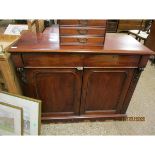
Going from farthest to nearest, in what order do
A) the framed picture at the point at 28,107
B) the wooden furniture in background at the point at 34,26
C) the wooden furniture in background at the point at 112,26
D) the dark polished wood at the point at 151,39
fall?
the wooden furniture in background at the point at 112,26 → the dark polished wood at the point at 151,39 → the wooden furniture in background at the point at 34,26 → the framed picture at the point at 28,107

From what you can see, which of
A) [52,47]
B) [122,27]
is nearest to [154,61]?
[122,27]

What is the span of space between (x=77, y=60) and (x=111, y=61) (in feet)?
0.85

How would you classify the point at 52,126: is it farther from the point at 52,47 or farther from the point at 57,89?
the point at 52,47

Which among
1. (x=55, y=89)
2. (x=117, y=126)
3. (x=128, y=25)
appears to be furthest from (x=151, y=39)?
(x=55, y=89)

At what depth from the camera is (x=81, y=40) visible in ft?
3.73

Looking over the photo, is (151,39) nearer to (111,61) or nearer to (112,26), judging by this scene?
(112,26)

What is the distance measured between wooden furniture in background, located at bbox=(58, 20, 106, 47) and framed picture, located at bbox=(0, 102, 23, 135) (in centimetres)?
64

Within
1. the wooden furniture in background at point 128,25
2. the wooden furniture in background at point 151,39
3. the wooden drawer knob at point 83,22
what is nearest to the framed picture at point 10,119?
the wooden drawer knob at point 83,22

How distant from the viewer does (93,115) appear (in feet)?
5.04

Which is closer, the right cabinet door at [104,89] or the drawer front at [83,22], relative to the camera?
the drawer front at [83,22]

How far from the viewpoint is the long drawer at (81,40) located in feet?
3.68

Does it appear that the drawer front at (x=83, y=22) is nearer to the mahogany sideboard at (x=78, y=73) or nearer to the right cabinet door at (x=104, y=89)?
the mahogany sideboard at (x=78, y=73)

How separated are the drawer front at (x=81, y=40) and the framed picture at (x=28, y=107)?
488 millimetres
